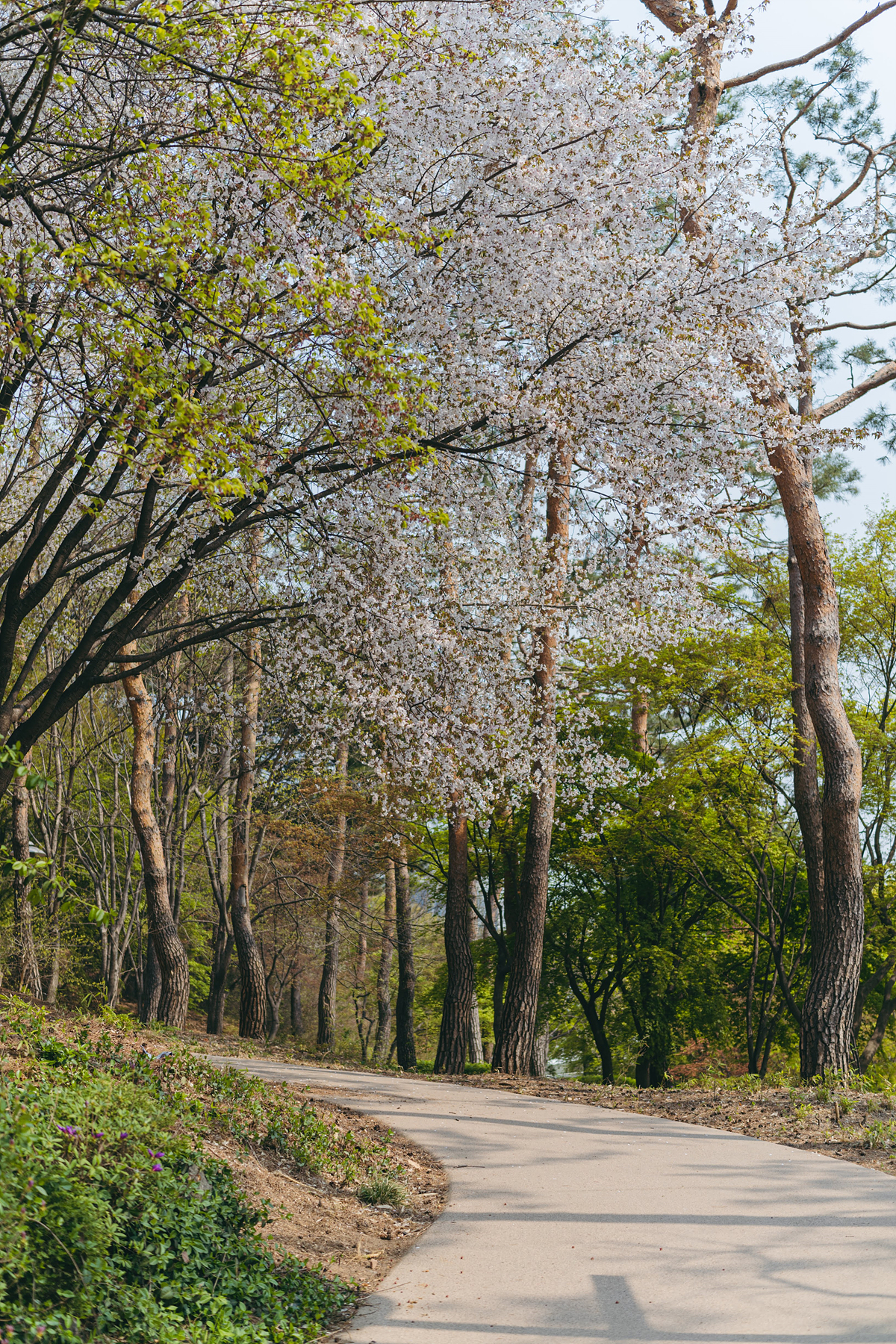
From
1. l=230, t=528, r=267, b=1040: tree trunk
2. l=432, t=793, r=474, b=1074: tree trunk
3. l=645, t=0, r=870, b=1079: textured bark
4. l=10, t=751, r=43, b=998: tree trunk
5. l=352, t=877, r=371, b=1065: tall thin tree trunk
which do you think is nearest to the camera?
l=645, t=0, r=870, b=1079: textured bark

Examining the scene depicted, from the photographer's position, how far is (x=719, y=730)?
13461 mm

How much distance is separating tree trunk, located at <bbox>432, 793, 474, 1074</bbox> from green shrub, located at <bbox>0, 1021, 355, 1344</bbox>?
942 cm

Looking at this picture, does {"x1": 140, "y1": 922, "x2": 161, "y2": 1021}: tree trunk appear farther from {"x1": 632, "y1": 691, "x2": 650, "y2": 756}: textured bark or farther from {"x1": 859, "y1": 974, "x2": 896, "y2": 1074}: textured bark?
{"x1": 859, "y1": 974, "x2": 896, "y2": 1074}: textured bark

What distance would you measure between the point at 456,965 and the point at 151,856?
451 cm

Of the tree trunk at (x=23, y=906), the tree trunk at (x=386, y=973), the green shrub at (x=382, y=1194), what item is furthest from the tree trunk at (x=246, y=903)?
the green shrub at (x=382, y=1194)

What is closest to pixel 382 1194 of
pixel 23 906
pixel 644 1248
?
pixel 644 1248

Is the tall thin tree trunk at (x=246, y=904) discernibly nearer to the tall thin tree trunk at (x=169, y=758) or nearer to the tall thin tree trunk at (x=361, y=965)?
the tall thin tree trunk at (x=169, y=758)

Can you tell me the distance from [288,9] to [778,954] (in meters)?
13.8

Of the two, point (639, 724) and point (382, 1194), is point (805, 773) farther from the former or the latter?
point (382, 1194)

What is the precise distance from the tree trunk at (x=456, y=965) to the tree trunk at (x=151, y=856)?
3.58 m

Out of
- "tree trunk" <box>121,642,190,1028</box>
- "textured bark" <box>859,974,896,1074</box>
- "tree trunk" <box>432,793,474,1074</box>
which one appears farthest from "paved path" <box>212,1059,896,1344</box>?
"textured bark" <box>859,974,896,1074</box>

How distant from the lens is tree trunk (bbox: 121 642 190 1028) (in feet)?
41.3

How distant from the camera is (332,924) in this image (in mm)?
19609

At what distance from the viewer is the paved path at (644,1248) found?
3.57m
